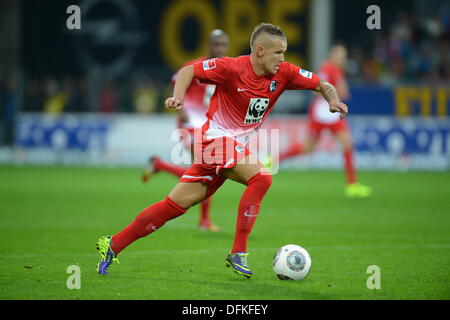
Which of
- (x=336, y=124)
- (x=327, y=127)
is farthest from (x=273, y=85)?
(x=327, y=127)

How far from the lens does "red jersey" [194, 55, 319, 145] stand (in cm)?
677

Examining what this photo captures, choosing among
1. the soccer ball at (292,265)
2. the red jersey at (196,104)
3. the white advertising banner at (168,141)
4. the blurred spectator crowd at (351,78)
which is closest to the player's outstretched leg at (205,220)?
the red jersey at (196,104)

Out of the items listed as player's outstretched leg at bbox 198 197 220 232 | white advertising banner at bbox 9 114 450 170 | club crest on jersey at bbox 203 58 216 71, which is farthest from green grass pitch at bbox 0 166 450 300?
white advertising banner at bbox 9 114 450 170

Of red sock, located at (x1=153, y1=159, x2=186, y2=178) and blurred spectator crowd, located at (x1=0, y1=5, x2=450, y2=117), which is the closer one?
red sock, located at (x1=153, y1=159, x2=186, y2=178)

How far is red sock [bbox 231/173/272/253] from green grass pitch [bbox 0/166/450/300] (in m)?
0.32

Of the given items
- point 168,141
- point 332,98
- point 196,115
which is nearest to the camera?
point 332,98

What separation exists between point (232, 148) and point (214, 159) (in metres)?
0.18

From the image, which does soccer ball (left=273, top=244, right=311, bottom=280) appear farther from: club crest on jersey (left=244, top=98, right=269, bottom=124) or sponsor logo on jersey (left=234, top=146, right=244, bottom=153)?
club crest on jersey (left=244, top=98, right=269, bottom=124)

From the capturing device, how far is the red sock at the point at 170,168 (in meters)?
10.3

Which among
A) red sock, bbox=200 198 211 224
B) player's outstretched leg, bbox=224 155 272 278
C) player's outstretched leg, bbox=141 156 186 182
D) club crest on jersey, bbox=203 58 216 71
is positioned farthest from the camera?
Result: player's outstretched leg, bbox=141 156 186 182

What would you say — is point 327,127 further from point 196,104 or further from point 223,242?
point 223,242

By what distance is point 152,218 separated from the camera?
22.0ft
